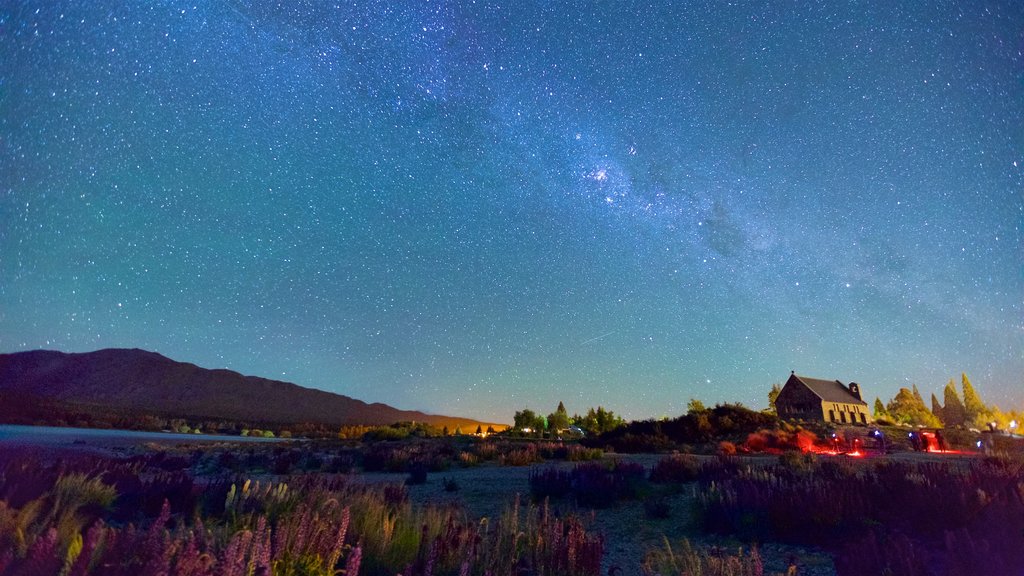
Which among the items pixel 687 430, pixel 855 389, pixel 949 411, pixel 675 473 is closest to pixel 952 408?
pixel 949 411

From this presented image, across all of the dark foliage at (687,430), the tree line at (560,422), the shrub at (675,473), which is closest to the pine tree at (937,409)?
the tree line at (560,422)

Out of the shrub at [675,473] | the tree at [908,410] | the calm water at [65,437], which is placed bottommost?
the calm water at [65,437]

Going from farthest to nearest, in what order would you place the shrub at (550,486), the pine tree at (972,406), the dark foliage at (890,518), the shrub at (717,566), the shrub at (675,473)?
the pine tree at (972,406) < the shrub at (675,473) < the shrub at (550,486) < the dark foliage at (890,518) < the shrub at (717,566)

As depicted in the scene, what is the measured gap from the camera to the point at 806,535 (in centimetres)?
657

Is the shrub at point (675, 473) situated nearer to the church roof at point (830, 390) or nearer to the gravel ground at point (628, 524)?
the gravel ground at point (628, 524)

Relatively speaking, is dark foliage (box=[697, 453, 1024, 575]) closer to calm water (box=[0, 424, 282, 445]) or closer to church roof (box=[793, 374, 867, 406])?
calm water (box=[0, 424, 282, 445])

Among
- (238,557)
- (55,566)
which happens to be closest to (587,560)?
Answer: (238,557)

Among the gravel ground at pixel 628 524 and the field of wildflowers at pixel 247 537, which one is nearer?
the field of wildflowers at pixel 247 537

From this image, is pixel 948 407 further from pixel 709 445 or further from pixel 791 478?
pixel 791 478

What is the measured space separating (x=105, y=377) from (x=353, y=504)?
3628 inches

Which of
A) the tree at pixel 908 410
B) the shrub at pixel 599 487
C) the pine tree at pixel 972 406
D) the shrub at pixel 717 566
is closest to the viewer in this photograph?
the shrub at pixel 717 566

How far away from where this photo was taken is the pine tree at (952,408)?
105 m

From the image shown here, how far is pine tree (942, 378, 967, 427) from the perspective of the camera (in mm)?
104875

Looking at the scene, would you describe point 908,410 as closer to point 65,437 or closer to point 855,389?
point 855,389
